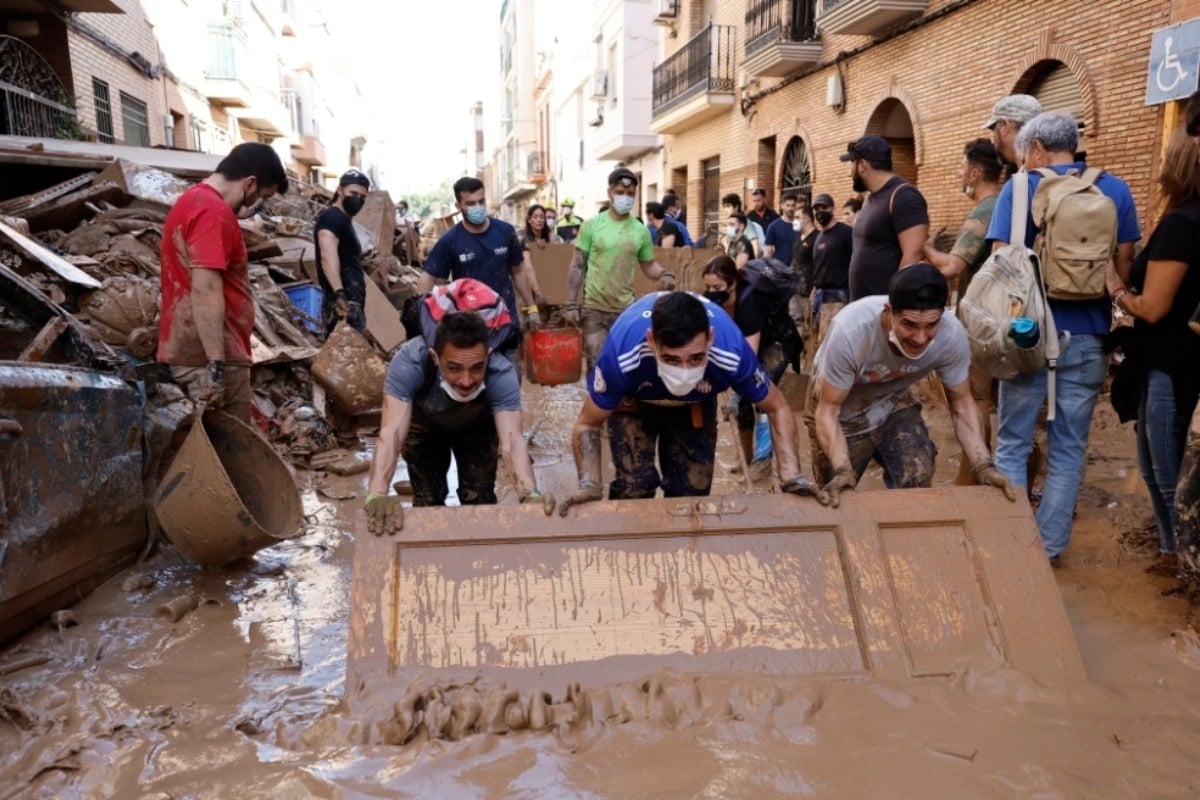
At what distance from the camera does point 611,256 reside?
6184mm

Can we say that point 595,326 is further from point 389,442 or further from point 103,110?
point 103,110

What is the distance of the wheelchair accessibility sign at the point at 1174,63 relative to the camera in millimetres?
6527

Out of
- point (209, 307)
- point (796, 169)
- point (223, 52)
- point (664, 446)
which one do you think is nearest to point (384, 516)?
point (664, 446)

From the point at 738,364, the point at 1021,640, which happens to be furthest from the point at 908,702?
the point at 738,364

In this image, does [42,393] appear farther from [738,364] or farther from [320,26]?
[320,26]

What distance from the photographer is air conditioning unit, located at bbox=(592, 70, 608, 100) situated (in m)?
25.0

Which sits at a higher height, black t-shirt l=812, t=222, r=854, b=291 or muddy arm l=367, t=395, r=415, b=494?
black t-shirt l=812, t=222, r=854, b=291

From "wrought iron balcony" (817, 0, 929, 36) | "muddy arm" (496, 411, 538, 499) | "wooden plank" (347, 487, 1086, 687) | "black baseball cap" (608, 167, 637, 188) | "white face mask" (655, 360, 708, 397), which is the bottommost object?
"wooden plank" (347, 487, 1086, 687)

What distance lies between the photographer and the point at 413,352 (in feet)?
10.4

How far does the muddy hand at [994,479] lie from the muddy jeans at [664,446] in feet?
3.00

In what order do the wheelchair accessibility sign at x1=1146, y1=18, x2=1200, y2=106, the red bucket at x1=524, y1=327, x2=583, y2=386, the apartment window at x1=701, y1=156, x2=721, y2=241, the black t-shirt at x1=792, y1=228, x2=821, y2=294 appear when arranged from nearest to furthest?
1. the red bucket at x1=524, y1=327, x2=583, y2=386
2. the wheelchair accessibility sign at x1=1146, y1=18, x2=1200, y2=106
3. the black t-shirt at x1=792, y1=228, x2=821, y2=294
4. the apartment window at x1=701, y1=156, x2=721, y2=241

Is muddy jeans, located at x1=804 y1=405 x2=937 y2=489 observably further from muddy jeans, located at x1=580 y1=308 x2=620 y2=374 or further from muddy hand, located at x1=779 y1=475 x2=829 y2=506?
muddy jeans, located at x1=580 y1=308 x2=620 y2=374

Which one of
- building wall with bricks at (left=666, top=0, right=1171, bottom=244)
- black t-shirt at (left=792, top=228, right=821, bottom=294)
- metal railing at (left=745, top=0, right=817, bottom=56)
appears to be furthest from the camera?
metal railing at (left=745, top=0, right=817, bottom=56)

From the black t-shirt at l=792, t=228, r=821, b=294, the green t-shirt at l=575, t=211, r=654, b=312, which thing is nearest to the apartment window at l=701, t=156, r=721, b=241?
the black t-shirt at l=792, t=228, r=821, b=294
